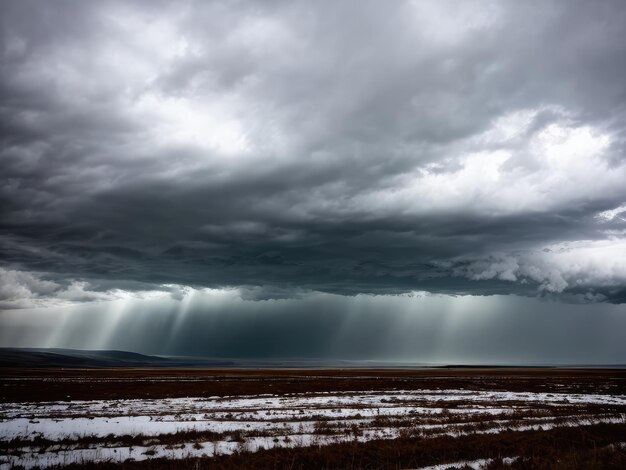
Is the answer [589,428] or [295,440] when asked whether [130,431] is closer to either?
[295,440]

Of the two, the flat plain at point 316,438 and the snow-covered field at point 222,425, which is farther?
the snow-covered field at point 222,425

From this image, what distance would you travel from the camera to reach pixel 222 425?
23000 millimetres

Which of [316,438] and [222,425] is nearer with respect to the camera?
[316,438]

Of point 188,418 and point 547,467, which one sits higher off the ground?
point 547,467

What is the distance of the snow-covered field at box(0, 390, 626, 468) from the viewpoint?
56.0 ft

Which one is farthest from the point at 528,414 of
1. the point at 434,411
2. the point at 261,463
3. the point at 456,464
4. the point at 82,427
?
the point at 82,427

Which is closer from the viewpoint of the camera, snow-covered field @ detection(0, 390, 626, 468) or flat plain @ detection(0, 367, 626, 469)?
flat plain @ detection(0, 367, 626, 469)

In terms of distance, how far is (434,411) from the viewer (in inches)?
1158

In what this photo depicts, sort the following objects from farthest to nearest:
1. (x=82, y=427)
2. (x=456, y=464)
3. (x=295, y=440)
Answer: (x=82, y=427)
(x=295, y=440)
(x=456, y=464)

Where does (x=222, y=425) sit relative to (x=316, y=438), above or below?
below

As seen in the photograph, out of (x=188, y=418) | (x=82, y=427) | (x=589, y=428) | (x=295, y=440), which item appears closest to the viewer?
(x=295, y=440)

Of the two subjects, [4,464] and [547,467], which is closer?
[547,467]

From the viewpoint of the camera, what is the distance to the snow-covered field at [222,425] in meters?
17.1

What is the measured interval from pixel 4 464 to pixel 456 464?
629 inches
